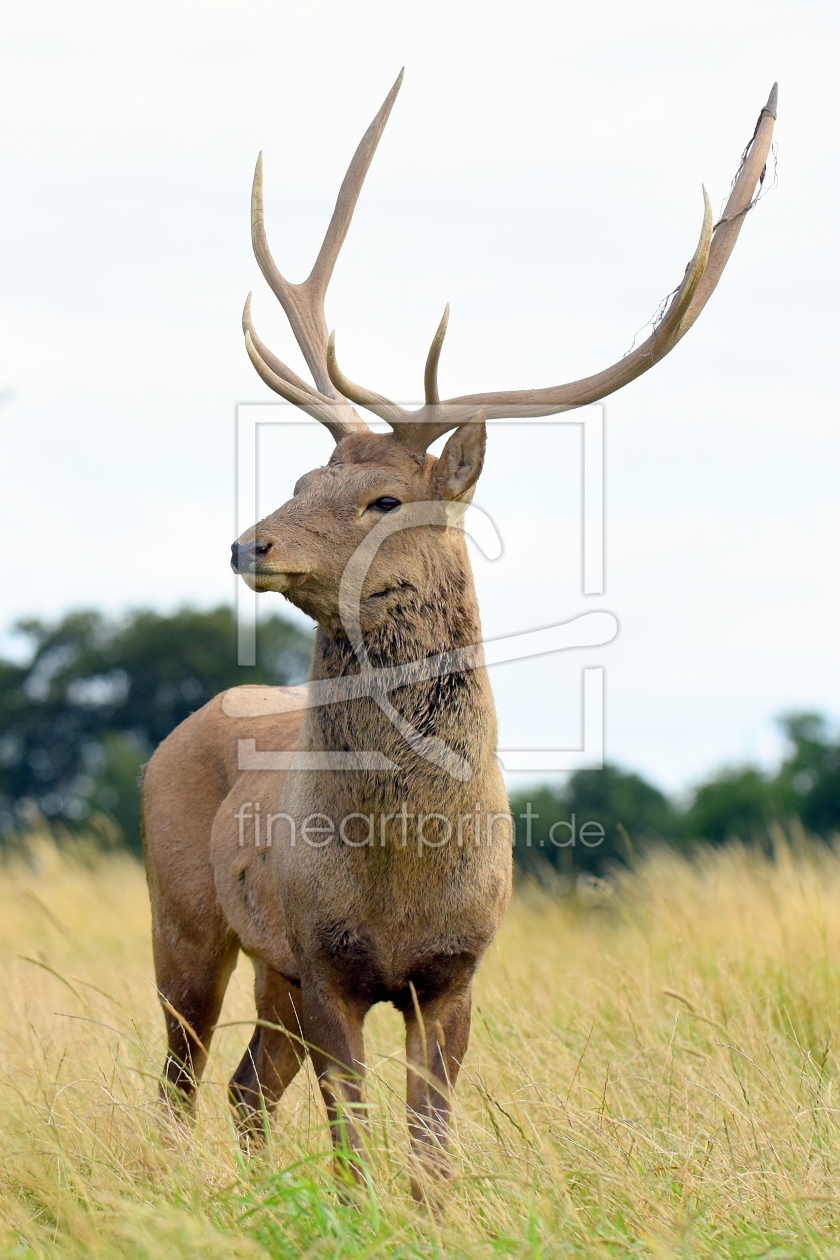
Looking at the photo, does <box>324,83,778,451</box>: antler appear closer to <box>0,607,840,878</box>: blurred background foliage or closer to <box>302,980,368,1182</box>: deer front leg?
<box>302,980,368,1182</box>: deer front leg

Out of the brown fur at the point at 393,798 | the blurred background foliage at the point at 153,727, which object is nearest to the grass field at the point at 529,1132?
the brown fur at the point at 393,798

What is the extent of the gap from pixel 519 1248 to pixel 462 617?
1.76 m

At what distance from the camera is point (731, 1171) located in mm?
3480

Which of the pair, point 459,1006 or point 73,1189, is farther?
point 459,1006

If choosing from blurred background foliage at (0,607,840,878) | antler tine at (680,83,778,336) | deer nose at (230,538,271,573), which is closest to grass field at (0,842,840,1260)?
deer nose at (230,538,271,573)

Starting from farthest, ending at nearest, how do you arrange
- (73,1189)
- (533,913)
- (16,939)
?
1. (16,939)
2. (533,913)
3. (73,1189)

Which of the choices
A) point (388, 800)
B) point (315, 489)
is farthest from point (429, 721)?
point (315, 489)

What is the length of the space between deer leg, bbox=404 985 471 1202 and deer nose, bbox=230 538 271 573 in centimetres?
127

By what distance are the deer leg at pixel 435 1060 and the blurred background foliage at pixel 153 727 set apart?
94.3 ft

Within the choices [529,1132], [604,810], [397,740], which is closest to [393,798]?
[397,740]

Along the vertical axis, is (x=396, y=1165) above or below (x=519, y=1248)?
below

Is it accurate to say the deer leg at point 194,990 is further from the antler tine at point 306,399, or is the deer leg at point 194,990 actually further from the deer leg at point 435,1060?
the antler tine at point 306,399

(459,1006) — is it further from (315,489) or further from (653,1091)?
(315,489)

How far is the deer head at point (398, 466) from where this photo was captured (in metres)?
4.06
